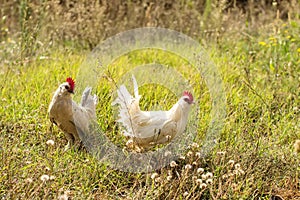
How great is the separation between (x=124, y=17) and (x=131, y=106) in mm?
3552

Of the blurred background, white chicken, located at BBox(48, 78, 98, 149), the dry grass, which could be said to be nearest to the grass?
the dry grass

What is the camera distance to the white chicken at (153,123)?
9.91ft

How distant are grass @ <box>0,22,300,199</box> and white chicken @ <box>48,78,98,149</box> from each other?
0.13 m

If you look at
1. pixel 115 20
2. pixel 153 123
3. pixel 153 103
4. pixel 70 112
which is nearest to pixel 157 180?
pixel 153 123

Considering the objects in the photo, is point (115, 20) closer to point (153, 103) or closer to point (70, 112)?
point (153, 103)

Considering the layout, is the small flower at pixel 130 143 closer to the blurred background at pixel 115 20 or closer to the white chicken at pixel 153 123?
the white chicken at pixel 153 123

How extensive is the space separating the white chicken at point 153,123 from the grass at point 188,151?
167mm

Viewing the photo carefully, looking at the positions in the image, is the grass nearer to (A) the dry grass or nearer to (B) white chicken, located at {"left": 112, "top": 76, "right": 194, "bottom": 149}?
(A) the dry grass

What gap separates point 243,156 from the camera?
3152 mm

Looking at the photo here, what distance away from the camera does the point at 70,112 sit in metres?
3.01

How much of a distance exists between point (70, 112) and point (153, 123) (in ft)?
1.57

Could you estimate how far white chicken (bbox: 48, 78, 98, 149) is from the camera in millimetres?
2982

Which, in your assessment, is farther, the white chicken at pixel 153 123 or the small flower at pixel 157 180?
the white chicken at pixel 153 123

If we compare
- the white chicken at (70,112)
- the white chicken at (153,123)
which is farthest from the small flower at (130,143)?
the white chicken at (70,112)
